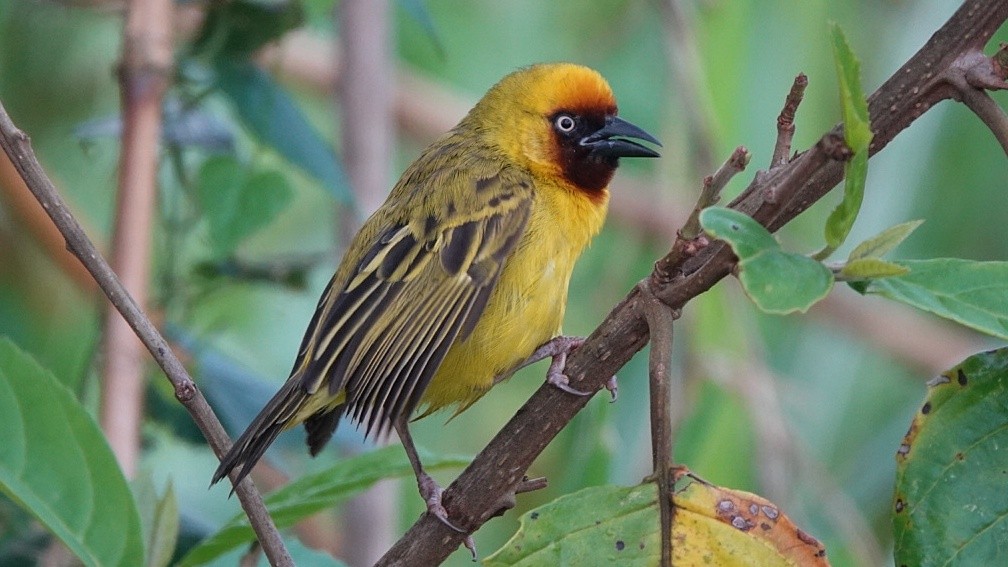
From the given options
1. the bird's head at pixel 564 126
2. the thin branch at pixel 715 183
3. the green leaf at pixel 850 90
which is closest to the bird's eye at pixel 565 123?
the bird's head at pixel 564 126

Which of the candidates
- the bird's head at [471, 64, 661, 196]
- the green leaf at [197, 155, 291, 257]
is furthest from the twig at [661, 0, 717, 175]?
the green leaf at [197, 155, 291, 257]

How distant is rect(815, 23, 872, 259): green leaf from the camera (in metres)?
1.18

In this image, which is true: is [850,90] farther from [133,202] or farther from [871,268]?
[133,202]

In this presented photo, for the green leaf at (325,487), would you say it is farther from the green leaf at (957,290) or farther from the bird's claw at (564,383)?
the green leaf at (957,290)

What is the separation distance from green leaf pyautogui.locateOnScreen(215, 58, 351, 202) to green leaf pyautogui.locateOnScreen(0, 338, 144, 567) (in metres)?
0.96

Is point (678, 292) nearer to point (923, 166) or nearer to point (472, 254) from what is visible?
point (472, 254)

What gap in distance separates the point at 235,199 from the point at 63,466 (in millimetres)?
948

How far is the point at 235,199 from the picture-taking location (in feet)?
8.71

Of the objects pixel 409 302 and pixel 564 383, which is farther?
pixel 409 302

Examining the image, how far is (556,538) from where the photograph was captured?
140 cm

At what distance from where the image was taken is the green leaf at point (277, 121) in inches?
107

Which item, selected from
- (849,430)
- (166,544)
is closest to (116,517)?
(166,544)

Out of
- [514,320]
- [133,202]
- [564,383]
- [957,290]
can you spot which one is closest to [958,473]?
[957,290]

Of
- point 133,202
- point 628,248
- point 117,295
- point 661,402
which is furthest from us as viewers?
point 628,248
